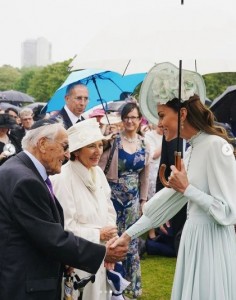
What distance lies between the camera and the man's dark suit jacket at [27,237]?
3.11 meters

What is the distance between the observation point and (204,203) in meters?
3.41

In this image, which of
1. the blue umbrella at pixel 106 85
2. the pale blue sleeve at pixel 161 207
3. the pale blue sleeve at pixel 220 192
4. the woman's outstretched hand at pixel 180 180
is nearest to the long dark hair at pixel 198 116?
the pale blue sleeve at pixel 220 192

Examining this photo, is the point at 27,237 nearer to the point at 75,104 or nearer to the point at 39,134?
the point at 39,134

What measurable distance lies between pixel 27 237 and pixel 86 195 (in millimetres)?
1261

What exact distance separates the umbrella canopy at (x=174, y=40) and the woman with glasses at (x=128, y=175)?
2341 mm

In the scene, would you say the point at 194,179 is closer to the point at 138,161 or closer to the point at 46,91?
the point at 138,161

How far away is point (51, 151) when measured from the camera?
11.1ft

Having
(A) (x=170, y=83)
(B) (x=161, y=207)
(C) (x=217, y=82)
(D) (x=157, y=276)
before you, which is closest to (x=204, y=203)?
(B) (x=161, y=207)

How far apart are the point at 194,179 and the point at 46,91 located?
7111 cm

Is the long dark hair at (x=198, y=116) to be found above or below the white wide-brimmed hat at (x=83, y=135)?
above

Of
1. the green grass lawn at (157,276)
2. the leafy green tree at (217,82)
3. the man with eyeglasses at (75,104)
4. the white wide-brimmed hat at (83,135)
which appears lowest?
the green grass lawn at (157,276)

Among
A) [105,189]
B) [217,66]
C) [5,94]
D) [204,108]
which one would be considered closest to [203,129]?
[204,108]

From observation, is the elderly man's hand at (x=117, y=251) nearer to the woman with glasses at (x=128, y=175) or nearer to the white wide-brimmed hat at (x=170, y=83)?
the white wide-brimmed hat at (x=170, y=83)

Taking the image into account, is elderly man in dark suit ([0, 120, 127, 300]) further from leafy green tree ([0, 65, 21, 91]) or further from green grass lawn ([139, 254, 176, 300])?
leafy green tree ([0, 65, 21, 91])
